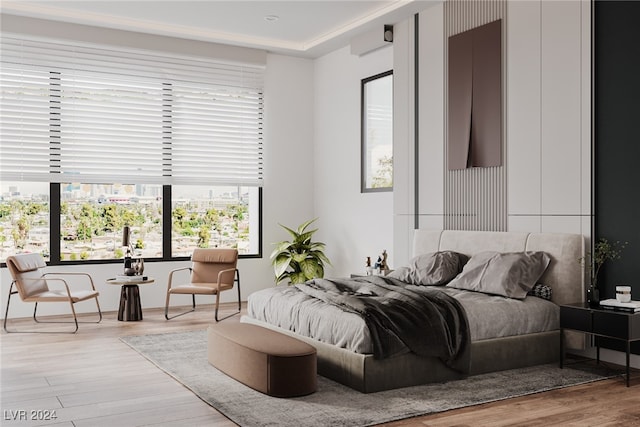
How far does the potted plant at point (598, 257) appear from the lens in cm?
489

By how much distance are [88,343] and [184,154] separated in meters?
2.86

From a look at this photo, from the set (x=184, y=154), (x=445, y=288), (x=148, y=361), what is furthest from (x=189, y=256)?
(x=445, y=288)

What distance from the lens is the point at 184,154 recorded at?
7.97 meters

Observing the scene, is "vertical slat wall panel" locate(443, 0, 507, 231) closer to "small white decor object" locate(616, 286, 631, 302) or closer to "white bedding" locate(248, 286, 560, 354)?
"white bedding" locate(248, 286, 560, 354)

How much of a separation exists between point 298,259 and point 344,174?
46.8 inches

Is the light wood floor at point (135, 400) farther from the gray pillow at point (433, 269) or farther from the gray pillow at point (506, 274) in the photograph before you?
the gray pillow at point (433, 269)

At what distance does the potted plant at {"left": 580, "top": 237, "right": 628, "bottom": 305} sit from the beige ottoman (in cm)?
215

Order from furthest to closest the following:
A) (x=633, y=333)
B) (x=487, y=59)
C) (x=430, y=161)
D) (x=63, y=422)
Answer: (x=430, y=161)
(x=487, y=59)
(x=633, y=333)
(x=63, y=422)

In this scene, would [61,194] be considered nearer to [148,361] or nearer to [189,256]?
[189,256]

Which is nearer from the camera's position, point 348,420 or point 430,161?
point 348,420

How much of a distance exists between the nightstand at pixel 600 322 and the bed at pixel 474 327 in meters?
0.24

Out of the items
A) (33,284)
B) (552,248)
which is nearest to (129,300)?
(33,284)

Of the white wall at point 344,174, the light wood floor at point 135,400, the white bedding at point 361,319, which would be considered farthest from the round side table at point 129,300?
the white wall at point 344,174

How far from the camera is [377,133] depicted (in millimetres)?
7645
